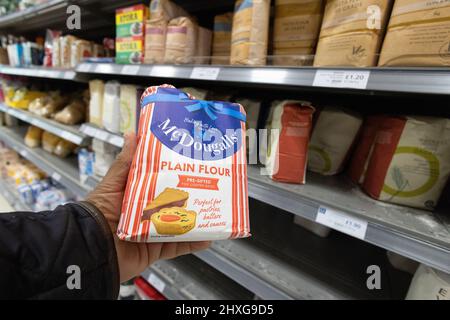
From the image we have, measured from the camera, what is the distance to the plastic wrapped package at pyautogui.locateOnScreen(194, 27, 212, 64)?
1030 mm

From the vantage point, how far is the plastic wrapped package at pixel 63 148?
1885 millimetres

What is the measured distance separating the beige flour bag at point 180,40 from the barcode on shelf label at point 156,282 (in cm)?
105

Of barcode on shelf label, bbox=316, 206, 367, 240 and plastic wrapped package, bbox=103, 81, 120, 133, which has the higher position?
plastic wrapped package, bbox=103, 81, 120, 133

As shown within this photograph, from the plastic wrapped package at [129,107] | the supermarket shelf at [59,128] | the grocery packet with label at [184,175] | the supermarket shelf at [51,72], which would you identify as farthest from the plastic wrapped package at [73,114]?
the grocery packet with label at [184,175]

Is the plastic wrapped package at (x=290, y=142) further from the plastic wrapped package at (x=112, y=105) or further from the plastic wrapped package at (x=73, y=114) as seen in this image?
the plastic wrapped package at (x=73, y=114)

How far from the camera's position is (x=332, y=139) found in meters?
0.83

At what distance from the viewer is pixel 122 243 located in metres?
0.62

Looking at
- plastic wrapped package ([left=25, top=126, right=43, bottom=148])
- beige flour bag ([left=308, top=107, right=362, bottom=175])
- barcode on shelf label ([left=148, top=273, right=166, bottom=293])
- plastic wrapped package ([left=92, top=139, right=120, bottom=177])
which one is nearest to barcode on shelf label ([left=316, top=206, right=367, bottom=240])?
beige flour bag ([left=308, top=107, right=362, bottom=175])

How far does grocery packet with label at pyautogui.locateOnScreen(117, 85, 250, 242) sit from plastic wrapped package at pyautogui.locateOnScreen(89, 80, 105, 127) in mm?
956

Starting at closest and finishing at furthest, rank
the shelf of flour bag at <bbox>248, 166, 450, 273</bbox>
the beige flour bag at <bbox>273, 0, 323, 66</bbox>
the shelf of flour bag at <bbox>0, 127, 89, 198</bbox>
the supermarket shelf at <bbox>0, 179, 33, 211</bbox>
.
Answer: the shelf of flour bag at <bbox>248, 166, 450, 273</bbox>
the beige flour bag at <bbox>273, 0, 323, 66</bbox>
the shelf of flour bag at <bbox>0, 127, 89, 198</bbox>
the supermarket shelf at <bbox>0, 179, 33, 211</bbox>

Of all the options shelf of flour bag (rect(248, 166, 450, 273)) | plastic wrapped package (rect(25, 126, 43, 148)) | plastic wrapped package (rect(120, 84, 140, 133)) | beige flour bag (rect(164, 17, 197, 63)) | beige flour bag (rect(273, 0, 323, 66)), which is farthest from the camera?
plastic wrapped package (rect(25, 126, 43, 148))

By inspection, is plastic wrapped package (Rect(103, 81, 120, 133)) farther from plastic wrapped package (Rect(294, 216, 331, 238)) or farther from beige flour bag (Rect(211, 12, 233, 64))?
plastic wrapped package (Rect(294, 216, 331, 238))
